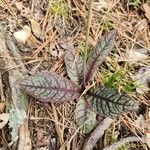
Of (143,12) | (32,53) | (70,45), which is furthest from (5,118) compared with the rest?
(143,12)

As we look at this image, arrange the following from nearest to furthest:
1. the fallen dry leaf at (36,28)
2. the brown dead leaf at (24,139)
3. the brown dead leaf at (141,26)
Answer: the brown dead leaf at (24,139), the fallen dry leaf at (36,28), the brown dead leaf at (141,26)

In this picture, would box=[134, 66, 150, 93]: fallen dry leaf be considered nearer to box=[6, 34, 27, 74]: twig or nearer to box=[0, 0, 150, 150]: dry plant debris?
box=[0, 0, 150, 150]: dry plant debris

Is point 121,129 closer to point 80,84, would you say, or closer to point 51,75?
point 80,84

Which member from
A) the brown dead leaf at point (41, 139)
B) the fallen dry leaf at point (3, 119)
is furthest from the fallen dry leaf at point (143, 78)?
the fallen dry leaf at point (3, 119)

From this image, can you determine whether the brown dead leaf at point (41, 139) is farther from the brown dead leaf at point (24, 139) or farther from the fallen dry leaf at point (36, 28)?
the fallen dry leaf at point (36, 28)

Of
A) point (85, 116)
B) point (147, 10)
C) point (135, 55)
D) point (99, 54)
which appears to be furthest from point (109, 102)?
point (147, 10)

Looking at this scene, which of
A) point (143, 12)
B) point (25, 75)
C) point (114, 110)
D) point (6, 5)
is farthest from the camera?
point (143, 12)

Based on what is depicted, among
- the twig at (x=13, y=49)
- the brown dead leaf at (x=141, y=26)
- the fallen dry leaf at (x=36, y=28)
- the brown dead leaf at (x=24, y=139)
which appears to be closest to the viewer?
the brown dead leaf at (x=24, y=139)

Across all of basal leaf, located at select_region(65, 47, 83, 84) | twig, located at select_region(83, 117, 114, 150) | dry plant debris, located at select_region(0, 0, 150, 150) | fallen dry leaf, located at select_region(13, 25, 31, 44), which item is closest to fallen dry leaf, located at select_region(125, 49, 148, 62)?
dry plant debris, located at select_region(0, 0, 150, 150)
